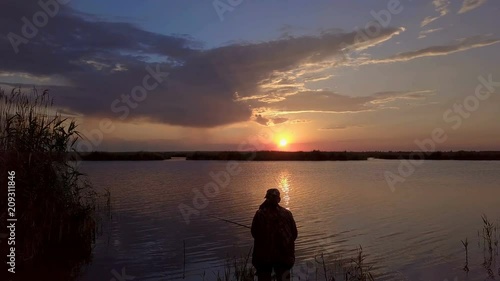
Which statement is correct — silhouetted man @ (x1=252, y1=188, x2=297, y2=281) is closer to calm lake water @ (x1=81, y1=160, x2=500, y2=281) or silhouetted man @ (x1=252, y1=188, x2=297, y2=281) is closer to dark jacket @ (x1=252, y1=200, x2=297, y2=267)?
dark jacket @ (x1=252, y1=200, x2=297, y2=267)

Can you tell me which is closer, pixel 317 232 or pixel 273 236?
pixel 273 236

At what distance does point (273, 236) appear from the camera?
6.62m

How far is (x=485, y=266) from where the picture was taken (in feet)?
32.7

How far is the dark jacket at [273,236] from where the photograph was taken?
6633mm

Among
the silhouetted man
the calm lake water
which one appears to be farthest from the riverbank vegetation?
the silhouetted man

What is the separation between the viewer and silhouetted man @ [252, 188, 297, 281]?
6633 millimetres

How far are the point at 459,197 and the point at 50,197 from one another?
20793 millimetres

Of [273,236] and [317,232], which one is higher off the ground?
[273,236]

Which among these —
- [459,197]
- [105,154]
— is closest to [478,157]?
[459,197]

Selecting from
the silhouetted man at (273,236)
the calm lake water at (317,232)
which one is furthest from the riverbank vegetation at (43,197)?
the silhouetted man at (273,236)

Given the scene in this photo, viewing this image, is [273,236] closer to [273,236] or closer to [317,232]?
[273,236]

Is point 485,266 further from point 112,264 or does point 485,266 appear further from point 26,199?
point 26,199

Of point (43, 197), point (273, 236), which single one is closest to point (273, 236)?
point (273, 236)

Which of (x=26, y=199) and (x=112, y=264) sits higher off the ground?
(x=26, y=199)
